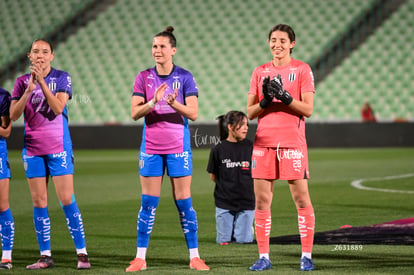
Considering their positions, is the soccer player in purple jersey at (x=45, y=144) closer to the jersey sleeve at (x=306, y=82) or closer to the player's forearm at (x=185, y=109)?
the player's forearm at (x=185, y=109)

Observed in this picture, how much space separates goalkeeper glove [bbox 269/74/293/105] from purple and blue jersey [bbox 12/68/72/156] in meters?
1.83

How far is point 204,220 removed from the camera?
958cm

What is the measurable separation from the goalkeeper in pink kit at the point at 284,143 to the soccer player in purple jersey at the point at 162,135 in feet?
1.93

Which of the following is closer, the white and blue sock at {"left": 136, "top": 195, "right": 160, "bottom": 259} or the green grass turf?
the white and blue sock at {"left": 136, "top": 195, "right": 160, "bottom": 259}

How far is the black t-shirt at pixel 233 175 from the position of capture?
799 cm

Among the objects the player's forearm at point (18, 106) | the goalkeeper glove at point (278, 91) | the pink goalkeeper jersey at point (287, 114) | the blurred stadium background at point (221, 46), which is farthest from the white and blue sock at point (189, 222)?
the blurred stadium background at point (221, 46)

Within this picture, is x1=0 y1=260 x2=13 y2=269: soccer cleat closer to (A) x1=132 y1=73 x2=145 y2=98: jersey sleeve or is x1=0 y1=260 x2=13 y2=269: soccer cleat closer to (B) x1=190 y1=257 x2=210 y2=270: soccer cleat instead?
(B) x1=190 y1=257 x2=210 y2=270: soccer cleat

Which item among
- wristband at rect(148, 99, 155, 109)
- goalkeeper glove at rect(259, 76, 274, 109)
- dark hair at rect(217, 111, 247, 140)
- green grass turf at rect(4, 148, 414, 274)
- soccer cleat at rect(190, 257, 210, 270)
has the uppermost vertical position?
goalkeeper glove at rect(259, 76, 274, 109)

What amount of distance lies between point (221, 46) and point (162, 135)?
22.2m

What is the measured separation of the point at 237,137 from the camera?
323 inches

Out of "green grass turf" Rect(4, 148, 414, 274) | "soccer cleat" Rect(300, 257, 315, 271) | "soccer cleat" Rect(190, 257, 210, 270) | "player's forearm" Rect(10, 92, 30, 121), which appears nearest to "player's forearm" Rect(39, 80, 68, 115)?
"player's forearm" Rect(10, 92, 30, 121)

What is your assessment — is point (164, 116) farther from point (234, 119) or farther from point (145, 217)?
point (234, 119)

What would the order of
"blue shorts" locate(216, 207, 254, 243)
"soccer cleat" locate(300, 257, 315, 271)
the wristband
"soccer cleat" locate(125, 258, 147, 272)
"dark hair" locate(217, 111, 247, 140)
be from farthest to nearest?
"dark hair" locate(217, 111, 247, 140) < "blue shorts" locate(216, 207, 254, 243) < "soccer cleat" locate(125, 258, 147, 272) < "soccer cleat" locate(300, 257, 315, 271) < the wristband

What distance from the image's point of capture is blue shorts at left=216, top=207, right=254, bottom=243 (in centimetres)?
783
